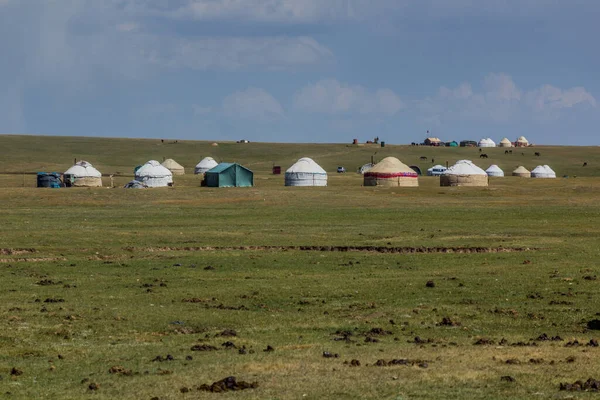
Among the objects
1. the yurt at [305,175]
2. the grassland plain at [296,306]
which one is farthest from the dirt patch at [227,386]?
the yurt at [305,175]

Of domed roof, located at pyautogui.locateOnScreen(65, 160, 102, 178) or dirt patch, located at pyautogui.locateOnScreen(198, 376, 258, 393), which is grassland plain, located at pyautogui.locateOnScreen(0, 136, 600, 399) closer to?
dirt patch, located at pyautogui.locateOnScreen(198, 376, 258, 393)

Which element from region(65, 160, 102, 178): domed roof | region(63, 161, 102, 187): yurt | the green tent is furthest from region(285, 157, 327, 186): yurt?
region(65, 160, 102, 178): domed roof

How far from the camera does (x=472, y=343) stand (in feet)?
65.2

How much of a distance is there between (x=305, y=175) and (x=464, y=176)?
52.2ft

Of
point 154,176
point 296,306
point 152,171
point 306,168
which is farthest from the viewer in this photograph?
point 306,168

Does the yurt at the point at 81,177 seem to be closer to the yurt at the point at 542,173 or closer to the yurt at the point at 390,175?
the yurt at the point at 390,175

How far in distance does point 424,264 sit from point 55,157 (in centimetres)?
16336

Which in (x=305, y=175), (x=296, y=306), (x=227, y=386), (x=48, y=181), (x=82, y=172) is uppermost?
(x=82, y=172)

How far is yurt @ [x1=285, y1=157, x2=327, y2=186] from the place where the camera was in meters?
102

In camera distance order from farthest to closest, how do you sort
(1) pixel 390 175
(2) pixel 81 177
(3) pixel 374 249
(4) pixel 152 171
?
(2) pixel 81 177 < (4) pixel 152 171 < (1) pixel 390 175 < (3) pixel 374 249

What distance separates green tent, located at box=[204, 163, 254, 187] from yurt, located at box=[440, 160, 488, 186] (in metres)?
20.5

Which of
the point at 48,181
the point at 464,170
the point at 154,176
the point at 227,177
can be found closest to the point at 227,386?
the point at 227,177

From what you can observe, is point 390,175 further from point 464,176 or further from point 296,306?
point 296,306

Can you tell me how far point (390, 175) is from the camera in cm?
10012
